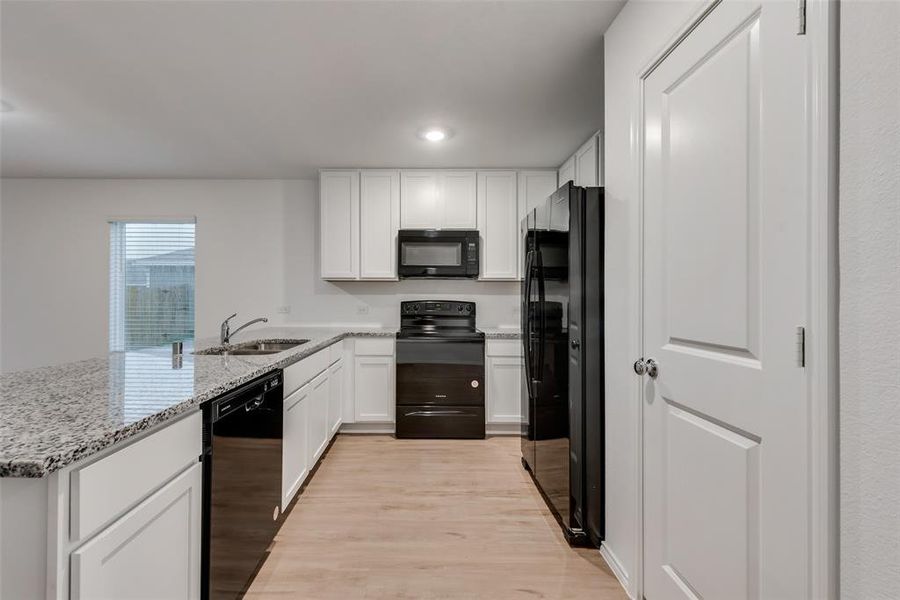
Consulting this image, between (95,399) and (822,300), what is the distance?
1.80 m

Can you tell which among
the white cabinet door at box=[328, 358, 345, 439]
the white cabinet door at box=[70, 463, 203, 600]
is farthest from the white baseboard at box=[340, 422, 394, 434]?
the white cabinet door at box=[70, 463, 203, 600]

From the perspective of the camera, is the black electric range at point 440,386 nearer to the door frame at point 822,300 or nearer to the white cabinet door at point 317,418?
the white cabinet door at point 317,418

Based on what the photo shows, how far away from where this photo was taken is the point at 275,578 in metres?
1.73

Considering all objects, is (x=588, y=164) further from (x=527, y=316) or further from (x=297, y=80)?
(x=297, y=80)

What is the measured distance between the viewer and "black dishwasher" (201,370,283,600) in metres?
1.35

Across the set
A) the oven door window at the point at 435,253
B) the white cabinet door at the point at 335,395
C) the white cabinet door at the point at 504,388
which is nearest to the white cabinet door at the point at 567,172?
the oven door window at the point at 435,253

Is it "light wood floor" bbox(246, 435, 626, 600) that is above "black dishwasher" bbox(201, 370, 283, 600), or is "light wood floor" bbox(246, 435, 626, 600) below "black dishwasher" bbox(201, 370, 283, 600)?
below

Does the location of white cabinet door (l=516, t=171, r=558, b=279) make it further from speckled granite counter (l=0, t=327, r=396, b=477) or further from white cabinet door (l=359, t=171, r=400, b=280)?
speckled granite counter (l=0, t=327, r=396, b=477)

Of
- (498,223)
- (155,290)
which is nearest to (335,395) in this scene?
(498,223)

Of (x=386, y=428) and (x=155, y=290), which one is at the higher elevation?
(x=155, y=290)

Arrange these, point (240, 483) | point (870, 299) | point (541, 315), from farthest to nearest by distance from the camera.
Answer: point (541, 315) → point (240, 483) → point (870, 299)

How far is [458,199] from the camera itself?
3.84 metres

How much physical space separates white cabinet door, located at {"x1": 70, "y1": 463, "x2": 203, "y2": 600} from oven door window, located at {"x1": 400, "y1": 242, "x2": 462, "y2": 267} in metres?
2.65

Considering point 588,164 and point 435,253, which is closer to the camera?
point 588,164
